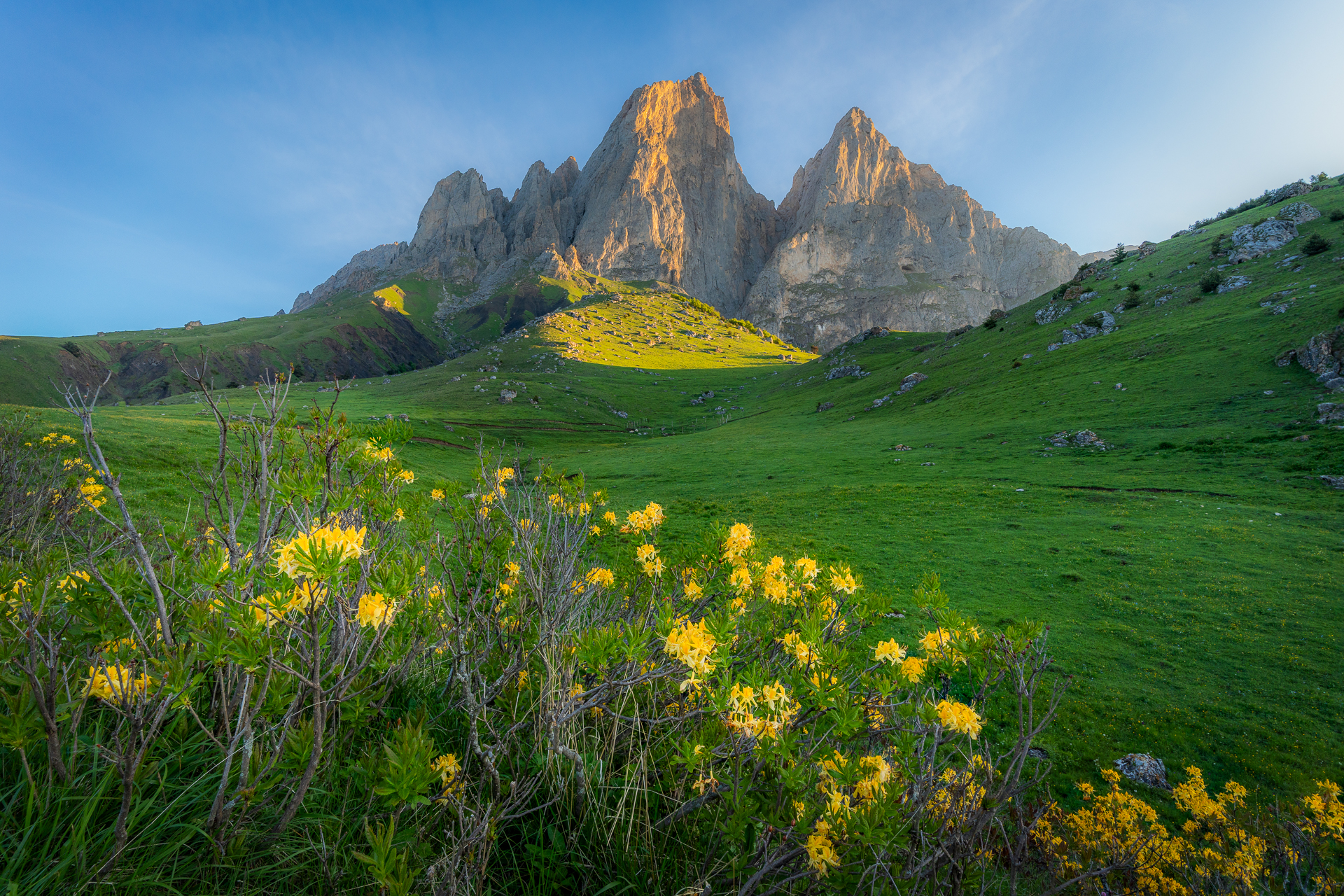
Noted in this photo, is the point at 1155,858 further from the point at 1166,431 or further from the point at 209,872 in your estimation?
the point at 1166,431

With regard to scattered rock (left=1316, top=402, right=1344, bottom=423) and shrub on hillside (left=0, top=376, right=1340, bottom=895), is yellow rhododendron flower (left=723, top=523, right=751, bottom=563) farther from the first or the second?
scattered rock (left=1316, top=402, right=1344, bottom=423)

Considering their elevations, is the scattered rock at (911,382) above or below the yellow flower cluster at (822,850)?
above

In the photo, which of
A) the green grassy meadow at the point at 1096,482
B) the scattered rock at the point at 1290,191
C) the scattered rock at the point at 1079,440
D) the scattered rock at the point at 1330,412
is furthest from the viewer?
the scattered rock at the point at 1290,191

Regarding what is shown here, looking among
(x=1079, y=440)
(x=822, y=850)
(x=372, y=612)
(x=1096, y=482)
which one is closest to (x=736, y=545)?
(x=822, y=850)

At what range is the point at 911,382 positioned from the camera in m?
47.4

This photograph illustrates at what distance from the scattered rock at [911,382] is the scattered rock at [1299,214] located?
1416 inches

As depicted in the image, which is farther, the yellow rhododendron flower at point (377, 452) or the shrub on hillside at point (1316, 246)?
the shrub on hillside at point (1316, 246)

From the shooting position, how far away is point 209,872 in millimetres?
2066

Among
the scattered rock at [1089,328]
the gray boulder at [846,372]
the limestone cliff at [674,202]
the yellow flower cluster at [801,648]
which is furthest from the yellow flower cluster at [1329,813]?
the limestone cliff at [674,202]

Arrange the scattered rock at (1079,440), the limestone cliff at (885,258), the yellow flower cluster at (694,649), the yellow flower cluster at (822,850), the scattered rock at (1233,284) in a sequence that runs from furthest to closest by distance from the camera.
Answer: the limestone cliff at (885,258) < the scattered rock at (1233,284) < the scattered rock at (1079,440) < the yellow flower cluster at (694,649) < the yellow flower cluster at (822,850)

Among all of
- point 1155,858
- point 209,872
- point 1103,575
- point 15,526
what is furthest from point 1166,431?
point 15,526

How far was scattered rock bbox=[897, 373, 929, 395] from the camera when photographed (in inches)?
1844

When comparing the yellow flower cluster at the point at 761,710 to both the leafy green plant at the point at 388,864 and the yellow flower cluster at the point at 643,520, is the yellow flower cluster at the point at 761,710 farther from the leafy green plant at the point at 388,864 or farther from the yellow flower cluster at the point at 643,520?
the yellow flower cluster at the point at 643,520

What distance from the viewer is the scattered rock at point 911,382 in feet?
154
